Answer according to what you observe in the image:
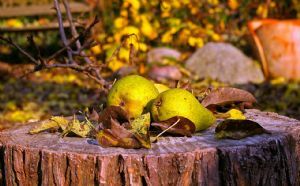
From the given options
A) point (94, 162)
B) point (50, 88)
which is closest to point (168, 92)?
point (94, 162)

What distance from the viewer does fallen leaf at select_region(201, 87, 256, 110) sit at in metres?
2.46

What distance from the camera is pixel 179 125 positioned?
210 centimetres

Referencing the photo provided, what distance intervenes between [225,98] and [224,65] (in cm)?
404

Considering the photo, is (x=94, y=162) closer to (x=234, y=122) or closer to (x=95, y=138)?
(x=95, y=138)

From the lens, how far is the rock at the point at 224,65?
6.42 m

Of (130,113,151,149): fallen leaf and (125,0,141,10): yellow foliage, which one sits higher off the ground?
(125,0,141,10): yellow foliage

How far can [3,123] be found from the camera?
196 inches

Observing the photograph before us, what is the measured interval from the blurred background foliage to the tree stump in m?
3.18

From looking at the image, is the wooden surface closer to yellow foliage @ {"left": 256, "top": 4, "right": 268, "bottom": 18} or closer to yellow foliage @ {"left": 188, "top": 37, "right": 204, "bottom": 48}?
yellow foliage @ {"left": 188, "top": 37, "right": 204, "bottom": 48}

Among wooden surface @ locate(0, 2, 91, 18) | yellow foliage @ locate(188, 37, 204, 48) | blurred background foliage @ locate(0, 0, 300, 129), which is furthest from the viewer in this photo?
wooden surface @ locate(0, 2, 91, 18)

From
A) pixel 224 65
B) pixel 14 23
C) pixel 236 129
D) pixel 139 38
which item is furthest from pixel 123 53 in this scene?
pixel 236 129

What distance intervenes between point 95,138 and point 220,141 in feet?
1.40

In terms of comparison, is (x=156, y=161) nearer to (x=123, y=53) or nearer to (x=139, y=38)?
(x=123, y=53)

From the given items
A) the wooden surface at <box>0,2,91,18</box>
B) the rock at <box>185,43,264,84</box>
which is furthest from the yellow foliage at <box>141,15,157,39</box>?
the wooden surface at <box>0,2,91,18</box>
